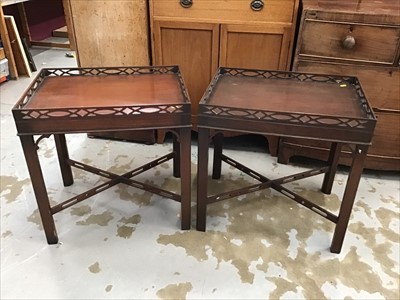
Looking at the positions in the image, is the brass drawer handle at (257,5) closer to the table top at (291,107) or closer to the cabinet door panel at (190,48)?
the cabinet door panel at (190,48)

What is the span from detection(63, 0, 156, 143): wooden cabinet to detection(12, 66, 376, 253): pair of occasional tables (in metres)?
0.41

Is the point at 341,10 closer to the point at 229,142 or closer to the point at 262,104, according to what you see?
the point at 262,104

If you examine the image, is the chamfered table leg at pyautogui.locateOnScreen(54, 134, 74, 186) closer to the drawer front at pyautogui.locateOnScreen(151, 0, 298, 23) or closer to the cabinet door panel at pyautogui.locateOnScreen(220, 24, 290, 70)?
the drawer front at pyautogui.locateOnScreen(151, 0, 298, 23)

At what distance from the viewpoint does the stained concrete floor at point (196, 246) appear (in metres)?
1.39

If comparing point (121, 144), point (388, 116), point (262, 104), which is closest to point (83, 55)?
point (121, 144)

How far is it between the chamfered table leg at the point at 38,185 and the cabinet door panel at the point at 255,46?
1108 millimetres

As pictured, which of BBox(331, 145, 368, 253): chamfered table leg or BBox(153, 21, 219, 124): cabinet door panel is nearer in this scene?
BBox(331, 145, 368, 253): chamfered table leg

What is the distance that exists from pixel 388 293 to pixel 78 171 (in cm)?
157

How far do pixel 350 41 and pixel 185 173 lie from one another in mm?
973

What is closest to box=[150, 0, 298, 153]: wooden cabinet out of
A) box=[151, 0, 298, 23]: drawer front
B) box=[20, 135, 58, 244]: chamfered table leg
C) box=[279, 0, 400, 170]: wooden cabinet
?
box=[151, 0, 298, 23]: drawer front

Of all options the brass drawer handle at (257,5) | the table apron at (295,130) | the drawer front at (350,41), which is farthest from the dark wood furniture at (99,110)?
the drawer front at (350,41)

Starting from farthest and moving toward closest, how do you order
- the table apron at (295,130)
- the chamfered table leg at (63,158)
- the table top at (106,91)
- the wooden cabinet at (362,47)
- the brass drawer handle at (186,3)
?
the brass drawer handle at (186,3) < the chamfered table leg at (63,158) < the wooden cabinet at (362,47) < the table top at (106,91) < the table apron at (295,130)

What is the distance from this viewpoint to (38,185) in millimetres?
1423

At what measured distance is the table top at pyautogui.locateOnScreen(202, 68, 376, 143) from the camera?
129 cm
